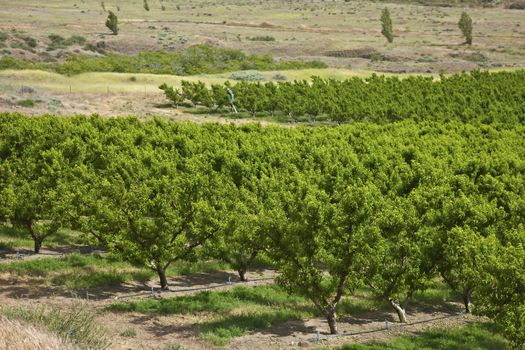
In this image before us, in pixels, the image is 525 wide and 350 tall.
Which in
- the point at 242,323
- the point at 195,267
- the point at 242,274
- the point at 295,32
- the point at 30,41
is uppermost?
the point at 30,41

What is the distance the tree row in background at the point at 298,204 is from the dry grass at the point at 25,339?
509 inches

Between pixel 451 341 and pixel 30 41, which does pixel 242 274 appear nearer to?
pixel 451 341

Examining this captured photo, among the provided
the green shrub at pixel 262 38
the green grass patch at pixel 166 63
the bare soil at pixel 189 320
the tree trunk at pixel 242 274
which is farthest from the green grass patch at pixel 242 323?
the green shrub at pixel 262 38

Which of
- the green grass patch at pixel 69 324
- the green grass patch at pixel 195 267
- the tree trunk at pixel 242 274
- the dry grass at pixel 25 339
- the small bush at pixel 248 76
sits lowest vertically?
the green grass patch at pixel 195 267

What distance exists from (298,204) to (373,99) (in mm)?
49430

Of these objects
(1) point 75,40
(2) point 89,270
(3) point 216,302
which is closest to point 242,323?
(3) point 216,302

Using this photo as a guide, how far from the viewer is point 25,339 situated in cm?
1691

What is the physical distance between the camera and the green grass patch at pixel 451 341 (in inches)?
1111

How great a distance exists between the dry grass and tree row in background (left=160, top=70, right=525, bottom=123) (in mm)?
57828

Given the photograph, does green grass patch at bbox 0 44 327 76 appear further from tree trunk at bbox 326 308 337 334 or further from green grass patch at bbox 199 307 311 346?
tree trunk at bbox 326 308 337 334

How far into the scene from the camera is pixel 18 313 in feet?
65.7

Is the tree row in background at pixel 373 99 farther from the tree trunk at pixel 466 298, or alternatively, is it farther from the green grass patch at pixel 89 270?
the tree trunk at pixel 466 298

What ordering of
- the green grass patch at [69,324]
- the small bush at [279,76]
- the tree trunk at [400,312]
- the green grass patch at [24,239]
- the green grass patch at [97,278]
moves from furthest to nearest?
the small bush at [279,76] < the green grass patch at [24,239] < the green grass patch at [97,278] < the tree trunk at [400,312] < the green grass patch at [69,324]

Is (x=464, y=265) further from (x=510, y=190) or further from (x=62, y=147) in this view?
(x=62, y=147)
